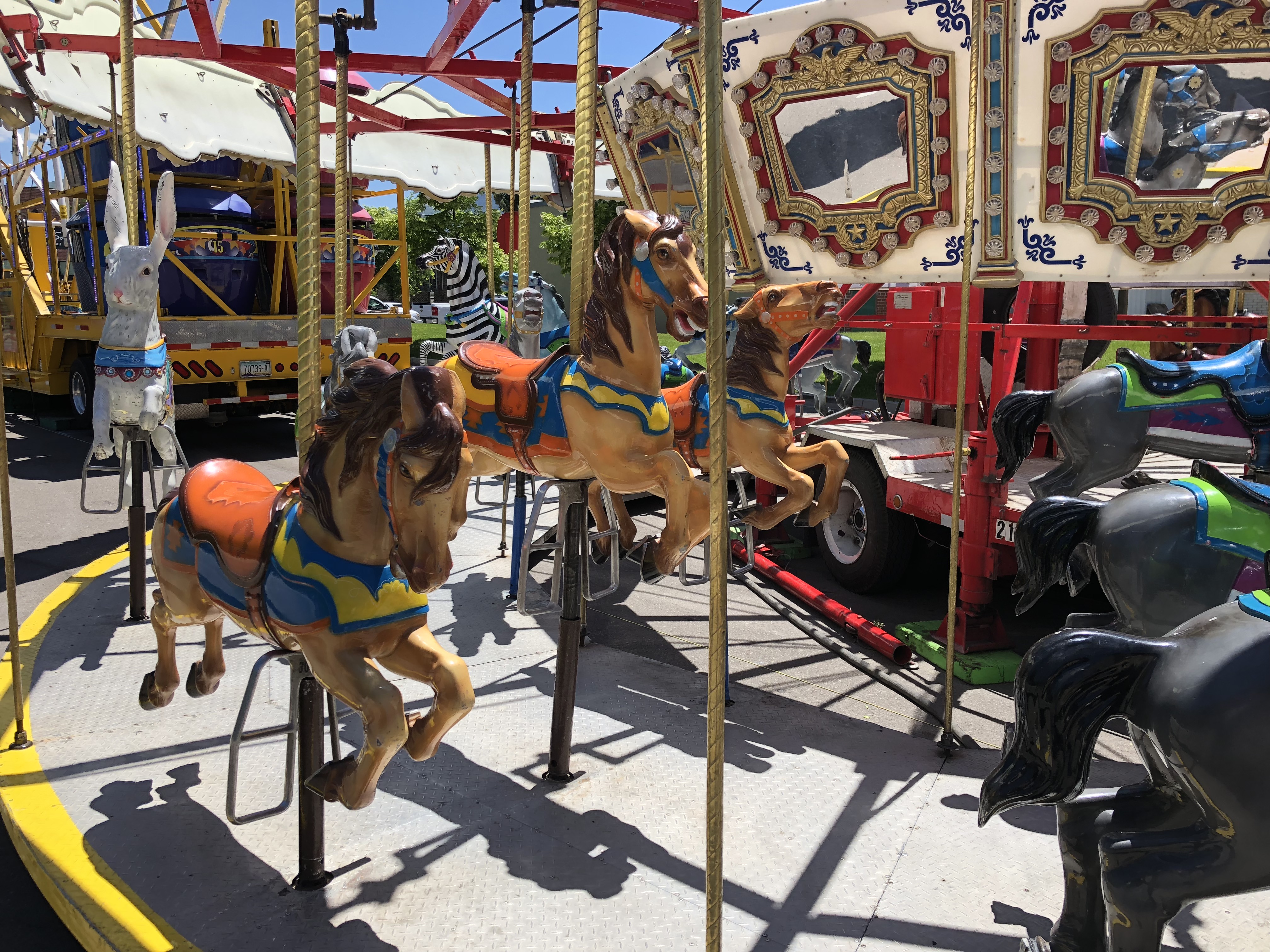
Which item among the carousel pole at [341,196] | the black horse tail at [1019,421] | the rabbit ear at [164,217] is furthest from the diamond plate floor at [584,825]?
the rabbit ear at [164,217]

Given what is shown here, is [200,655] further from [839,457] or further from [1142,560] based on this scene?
[1142,560]

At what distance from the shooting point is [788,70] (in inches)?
184

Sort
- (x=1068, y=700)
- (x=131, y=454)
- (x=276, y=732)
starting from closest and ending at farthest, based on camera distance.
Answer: (x=1068, y=700) < (x=276, y=732) < (x=131, y=454)

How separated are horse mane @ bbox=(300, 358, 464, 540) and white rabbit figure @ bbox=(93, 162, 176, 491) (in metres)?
2.97

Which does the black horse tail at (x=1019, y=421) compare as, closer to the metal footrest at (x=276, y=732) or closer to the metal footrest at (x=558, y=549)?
the metal footrest at (x=558, y=549)

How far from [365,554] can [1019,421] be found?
1.79 meters

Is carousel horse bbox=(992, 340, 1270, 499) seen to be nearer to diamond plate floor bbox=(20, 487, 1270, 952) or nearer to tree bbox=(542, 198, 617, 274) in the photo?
diamond plate floor bbox=(20, 487, 1270, 952)

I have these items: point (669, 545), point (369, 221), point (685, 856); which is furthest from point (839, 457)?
point (369, 221)

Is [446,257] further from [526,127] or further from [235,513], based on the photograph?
[235,513]

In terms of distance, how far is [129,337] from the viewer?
487 cm

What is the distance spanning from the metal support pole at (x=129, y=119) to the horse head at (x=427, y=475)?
238cm

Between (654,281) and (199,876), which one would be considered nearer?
(199,876)

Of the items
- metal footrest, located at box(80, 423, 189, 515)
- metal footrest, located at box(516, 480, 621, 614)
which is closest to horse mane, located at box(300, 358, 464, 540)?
metal footrest, located at box(516, 480, 621, 614)

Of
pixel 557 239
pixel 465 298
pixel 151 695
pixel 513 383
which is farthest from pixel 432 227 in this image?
pixel 151 695
